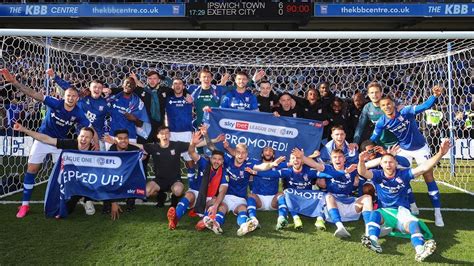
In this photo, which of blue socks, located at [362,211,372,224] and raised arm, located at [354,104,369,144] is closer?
blue socks, located at [362,211,372,224]

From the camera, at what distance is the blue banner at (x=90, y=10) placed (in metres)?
15.4

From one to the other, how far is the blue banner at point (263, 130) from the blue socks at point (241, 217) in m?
1.14

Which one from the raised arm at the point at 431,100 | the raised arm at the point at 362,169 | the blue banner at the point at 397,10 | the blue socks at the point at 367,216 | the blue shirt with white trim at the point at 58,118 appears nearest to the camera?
the blue socks at the point at 367,216

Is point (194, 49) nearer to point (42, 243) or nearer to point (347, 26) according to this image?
point (42, 243)

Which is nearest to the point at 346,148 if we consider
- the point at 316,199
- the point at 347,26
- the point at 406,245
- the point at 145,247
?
the point at 316,199

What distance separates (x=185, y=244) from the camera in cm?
319

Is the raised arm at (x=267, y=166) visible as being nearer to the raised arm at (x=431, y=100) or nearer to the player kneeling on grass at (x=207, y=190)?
the player kneeling on grass at (x=207, y=190)

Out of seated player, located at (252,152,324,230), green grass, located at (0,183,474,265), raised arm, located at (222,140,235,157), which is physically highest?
raised arm, located at (222,140,235,157)

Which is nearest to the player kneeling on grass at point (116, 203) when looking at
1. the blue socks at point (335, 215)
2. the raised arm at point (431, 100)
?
the blue socks at point (335, 215)

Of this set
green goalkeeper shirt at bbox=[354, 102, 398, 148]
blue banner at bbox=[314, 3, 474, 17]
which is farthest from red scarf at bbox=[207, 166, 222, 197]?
blue banner at bbox=[314, 3, 474, 17]

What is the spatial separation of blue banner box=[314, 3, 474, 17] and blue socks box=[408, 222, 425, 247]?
13011mm

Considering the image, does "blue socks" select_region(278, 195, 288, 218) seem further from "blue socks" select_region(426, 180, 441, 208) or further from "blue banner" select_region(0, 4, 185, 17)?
"blue banner" select_region(0, 4, 185, 17)

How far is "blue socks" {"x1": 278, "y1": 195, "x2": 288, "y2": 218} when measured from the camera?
145 inches

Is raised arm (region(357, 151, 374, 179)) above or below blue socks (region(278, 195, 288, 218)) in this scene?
above
